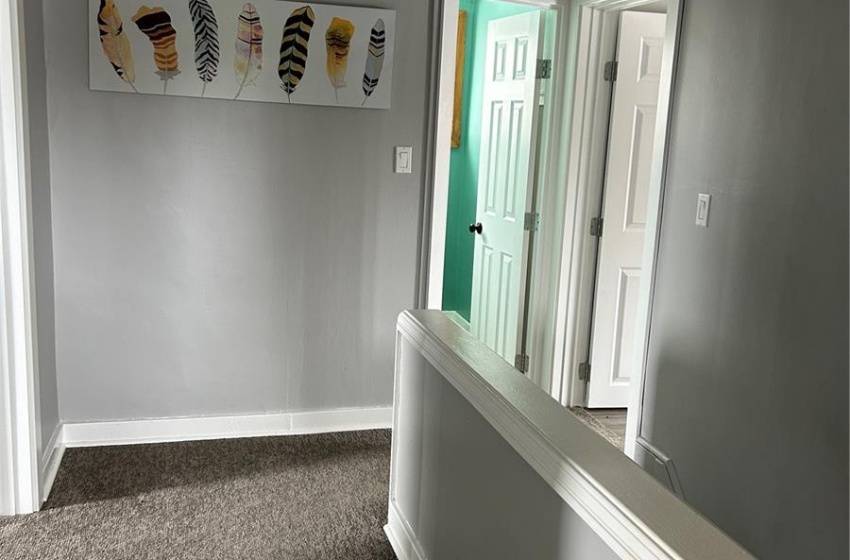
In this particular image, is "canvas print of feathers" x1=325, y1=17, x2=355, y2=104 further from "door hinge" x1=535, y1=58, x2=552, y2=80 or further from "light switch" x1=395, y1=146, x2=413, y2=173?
"door hinge" x1=535, y1=58, x2=552, y2=80

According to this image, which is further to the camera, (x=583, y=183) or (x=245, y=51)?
(x=583, y=183)

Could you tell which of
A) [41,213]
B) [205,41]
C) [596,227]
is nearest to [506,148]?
[596,227]

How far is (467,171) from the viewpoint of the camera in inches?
200

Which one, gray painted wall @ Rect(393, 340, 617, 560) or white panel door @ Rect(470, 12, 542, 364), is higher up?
white panel door @ Rect(470, 12, 542, 364)

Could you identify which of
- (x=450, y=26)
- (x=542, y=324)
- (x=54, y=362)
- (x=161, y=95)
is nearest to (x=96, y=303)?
(x=54, y=362)

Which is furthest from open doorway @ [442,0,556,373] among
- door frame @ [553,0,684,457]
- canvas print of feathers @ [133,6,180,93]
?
canvas print of feathers @ [133,6,180,93]

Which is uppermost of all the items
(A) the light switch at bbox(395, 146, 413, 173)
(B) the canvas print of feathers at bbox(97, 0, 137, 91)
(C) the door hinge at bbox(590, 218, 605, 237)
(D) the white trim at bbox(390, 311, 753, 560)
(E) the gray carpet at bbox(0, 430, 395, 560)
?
(B) the canvas print of feathers at bbox(97, 0, 137, 91)

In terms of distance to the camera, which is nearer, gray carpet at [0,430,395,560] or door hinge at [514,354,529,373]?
gray carpet at [0,430,395,560]

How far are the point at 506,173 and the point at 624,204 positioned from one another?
0.62 m

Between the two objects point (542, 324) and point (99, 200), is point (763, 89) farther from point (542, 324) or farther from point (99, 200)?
point (99, 200)

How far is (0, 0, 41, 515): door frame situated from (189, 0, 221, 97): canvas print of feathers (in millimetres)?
655

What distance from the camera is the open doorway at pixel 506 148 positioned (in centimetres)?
378

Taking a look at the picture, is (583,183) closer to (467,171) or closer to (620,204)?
(620,204)

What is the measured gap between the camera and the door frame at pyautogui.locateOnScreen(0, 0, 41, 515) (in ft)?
7.85
